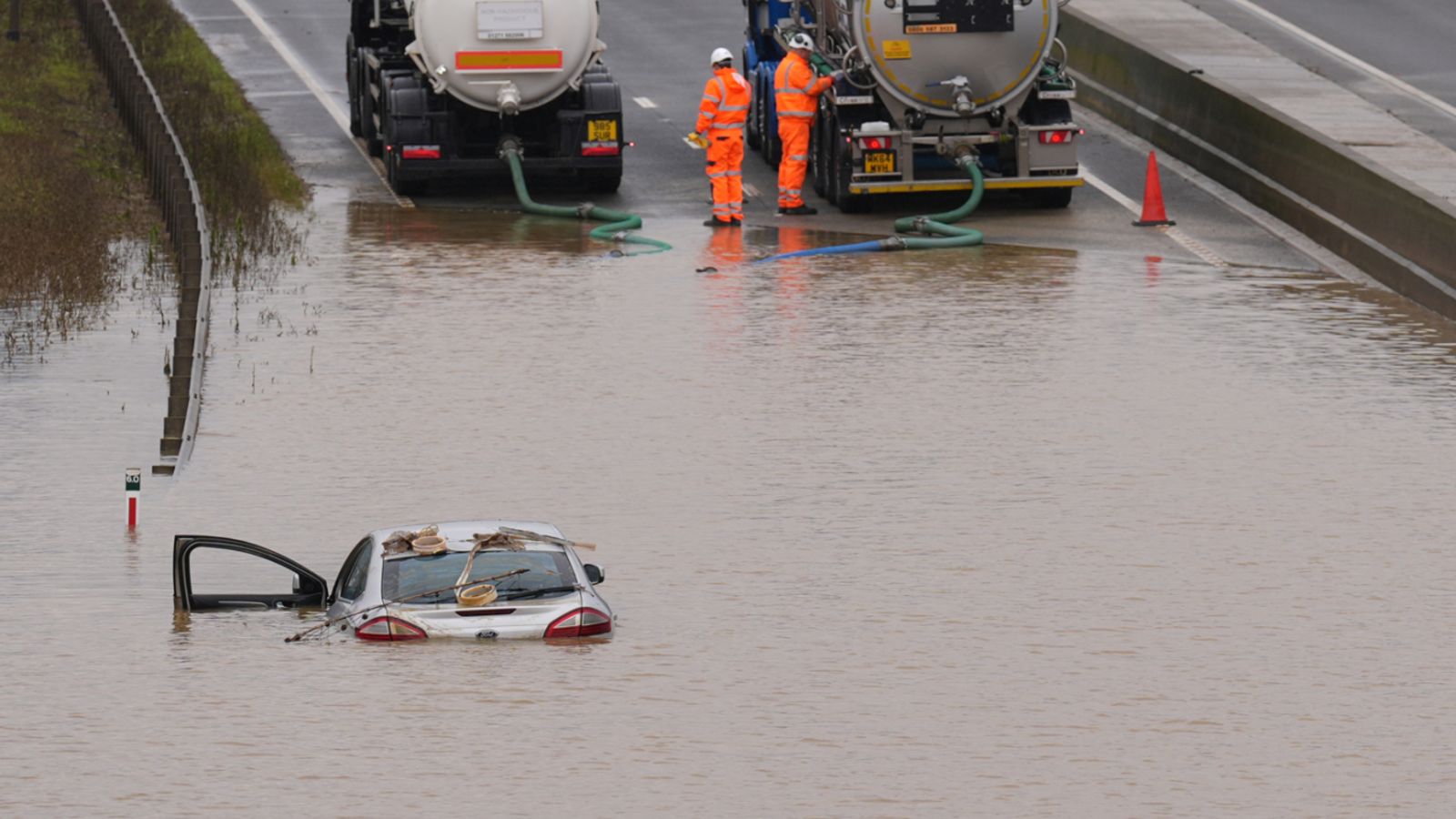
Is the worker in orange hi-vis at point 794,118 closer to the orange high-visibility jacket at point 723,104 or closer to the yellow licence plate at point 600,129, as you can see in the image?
the orange high-visibility jacket at point 723,104

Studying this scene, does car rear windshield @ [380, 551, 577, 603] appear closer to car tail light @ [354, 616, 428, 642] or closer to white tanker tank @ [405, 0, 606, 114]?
car tail light @ [354, 616, 428, 642]

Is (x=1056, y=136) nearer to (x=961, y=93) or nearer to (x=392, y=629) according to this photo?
(x=961, y=93)

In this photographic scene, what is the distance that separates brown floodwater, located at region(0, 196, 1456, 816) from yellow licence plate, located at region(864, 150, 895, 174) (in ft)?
6.47

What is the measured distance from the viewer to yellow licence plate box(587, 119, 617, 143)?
3083 centimetres

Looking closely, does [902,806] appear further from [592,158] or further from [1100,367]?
[592,158]

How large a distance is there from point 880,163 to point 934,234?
1118 mm

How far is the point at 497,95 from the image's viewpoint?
30.3 metres

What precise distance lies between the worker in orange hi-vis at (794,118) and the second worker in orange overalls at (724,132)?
652 millimetres

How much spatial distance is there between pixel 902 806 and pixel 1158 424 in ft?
29.8

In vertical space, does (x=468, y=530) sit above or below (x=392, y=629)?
above

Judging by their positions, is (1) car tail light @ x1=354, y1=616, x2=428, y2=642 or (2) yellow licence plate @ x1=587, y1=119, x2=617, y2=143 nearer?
(1) car tail light @ x1=354, y1=616, x2=428, y2=642

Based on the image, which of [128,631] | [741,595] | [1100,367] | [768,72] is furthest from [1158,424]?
[768,72]

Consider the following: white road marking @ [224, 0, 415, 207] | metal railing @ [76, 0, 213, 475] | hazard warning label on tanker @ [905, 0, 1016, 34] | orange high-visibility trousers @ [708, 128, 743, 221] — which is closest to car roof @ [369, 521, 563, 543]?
metal railing @ [76, 0, 213, 475]

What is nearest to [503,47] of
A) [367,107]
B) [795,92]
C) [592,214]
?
[592,214]
